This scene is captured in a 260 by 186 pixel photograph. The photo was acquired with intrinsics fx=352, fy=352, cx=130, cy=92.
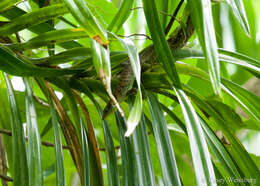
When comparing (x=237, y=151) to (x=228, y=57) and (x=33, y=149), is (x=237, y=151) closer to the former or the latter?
(x=228, y=57)

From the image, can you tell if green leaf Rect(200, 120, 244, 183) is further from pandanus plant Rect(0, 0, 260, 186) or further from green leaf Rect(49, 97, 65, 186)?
green leaf Rect(49, 97, 65, 186)

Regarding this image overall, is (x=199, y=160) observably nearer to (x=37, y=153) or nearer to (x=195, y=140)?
(x=195, y=140)

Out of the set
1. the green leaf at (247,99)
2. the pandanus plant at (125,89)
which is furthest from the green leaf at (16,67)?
the green leaf at (247,99)

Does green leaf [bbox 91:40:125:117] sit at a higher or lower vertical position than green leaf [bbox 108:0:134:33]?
lower

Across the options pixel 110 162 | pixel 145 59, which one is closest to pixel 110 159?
pixel 110 162

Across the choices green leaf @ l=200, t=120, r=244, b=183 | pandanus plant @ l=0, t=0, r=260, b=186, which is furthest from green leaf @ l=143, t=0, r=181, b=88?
green leaf @ l=200, t=120, r=244, b=183

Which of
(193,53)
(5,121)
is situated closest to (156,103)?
(193,53)

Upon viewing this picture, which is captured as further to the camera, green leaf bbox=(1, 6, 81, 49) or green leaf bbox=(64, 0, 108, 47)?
green leaf bbox=(1, 6, 81, 49)
